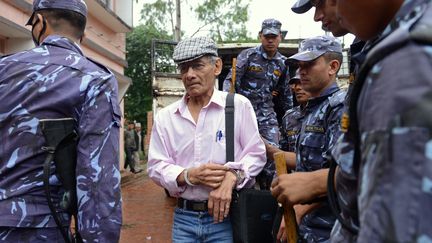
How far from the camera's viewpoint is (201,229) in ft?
8.09

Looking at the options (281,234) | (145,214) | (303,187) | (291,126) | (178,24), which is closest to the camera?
(303,187)

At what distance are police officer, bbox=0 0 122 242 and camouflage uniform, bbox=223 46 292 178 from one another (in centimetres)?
307

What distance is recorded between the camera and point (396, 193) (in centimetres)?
71

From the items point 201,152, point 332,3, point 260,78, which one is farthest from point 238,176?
point 260,78

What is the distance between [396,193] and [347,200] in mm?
340

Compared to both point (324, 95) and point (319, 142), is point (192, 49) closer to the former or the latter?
point (324, 95)

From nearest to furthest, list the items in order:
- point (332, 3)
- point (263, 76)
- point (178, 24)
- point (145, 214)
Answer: point (332, 3)
point (263, 76)
point (145, 214)
point (178, 24)

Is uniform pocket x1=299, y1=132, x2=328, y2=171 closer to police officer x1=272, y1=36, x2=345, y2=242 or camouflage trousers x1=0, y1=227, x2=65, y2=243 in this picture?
police officer x1=272, y1=36, x2=345, y2=242

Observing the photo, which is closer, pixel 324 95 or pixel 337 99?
pixel 337 99

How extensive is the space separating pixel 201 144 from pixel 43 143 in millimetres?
844

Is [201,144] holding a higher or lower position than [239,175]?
higher

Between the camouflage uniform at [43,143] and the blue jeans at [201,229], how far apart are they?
→ 22.5 inches

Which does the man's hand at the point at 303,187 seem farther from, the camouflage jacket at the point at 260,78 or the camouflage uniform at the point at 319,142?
the camouflage jacket at the point at 260,78

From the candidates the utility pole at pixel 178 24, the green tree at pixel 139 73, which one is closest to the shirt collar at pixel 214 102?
the utility pole at pixel 178 24
